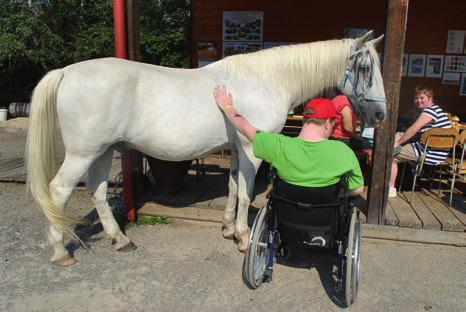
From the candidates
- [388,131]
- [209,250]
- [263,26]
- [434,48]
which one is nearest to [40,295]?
[209,250]

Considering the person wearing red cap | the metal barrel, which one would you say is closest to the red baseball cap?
the person wearing red cap

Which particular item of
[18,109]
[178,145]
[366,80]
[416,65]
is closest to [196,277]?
[178,145]

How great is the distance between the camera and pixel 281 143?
244 cm

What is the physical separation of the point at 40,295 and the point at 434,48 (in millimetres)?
5936

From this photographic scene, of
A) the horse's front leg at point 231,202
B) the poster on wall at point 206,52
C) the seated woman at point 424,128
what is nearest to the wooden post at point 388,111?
the seated woman at point 424,128

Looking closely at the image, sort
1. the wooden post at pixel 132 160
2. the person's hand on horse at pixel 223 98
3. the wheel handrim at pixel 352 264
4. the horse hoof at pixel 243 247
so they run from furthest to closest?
the wooden post at pixel 132 160 → the horse hoof at pixel 243 247 → the person's hand on horse at pixel 223 98 → the wheel handrim at pixel 352 264

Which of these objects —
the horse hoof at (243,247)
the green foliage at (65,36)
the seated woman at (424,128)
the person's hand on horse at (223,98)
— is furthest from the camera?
the green foliage at (65,36)

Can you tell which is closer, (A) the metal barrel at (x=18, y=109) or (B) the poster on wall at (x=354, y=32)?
(B) the poster on wall at (x=354, y=32)

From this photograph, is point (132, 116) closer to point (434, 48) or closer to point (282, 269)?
point (282, 269)

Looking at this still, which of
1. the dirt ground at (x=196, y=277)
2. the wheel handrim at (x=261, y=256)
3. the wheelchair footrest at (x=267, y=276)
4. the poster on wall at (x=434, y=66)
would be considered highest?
the poster on wall at (x=434, y=66)

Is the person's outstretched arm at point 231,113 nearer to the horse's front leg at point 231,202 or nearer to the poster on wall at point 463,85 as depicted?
the horse's front leg at point 231,202

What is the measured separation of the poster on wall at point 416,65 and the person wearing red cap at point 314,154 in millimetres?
4250

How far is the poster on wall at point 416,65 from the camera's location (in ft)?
19.6

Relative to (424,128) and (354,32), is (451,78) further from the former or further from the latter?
(424,128)
